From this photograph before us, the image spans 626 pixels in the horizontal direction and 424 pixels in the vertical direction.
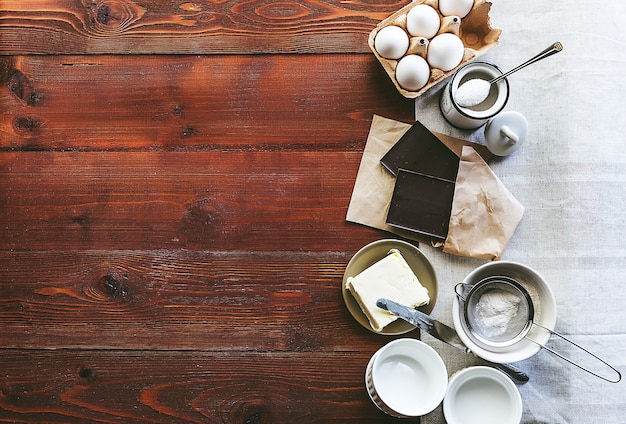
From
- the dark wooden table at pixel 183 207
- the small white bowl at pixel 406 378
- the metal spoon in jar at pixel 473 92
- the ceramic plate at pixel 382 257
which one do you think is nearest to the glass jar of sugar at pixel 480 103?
the metal spoon in jar at pixel 473 92

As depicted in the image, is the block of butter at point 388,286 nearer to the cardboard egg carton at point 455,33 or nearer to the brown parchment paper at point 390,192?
the brown parchment paper at point 390,192

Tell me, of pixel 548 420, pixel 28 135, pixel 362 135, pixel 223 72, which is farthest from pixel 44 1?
pixel 548 420

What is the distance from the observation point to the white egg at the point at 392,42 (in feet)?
3.33

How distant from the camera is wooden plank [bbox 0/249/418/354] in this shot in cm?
109

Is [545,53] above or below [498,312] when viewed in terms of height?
above

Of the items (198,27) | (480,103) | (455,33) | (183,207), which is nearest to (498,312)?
(480,103)

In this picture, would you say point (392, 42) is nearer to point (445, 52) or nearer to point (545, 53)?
point (445, 52)

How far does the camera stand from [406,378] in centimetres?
103

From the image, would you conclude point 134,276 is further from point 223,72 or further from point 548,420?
point 548,420

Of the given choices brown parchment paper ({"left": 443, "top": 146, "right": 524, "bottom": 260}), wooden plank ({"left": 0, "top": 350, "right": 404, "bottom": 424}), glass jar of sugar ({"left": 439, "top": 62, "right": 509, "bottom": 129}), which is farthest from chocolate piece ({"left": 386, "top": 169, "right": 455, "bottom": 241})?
wooden plank ({"left": 0, "top": 350, "right": 404, "bottom": 424})

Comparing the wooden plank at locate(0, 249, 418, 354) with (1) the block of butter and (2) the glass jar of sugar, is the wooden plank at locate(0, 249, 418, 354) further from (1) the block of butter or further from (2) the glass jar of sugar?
(2) the glass jar of sugar

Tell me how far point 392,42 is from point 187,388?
2.30 feet

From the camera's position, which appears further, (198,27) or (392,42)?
(198,27)

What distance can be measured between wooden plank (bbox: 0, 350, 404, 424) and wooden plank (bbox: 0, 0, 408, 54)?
1.86 feet
